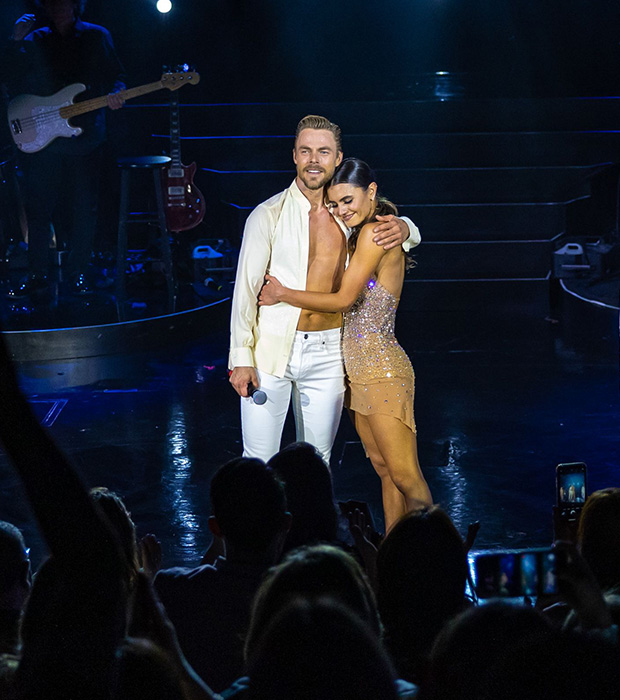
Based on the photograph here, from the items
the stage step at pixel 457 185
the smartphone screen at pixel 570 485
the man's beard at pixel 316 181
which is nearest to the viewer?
the smartphone screen at pixel 570 485

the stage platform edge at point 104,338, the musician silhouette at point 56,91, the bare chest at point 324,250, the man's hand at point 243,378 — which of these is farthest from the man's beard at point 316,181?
the musician silhouette at point 56,91

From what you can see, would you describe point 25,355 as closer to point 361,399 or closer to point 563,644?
point 361,399

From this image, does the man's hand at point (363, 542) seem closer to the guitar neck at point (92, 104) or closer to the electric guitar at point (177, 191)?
the guitar neck at point (92, 104)

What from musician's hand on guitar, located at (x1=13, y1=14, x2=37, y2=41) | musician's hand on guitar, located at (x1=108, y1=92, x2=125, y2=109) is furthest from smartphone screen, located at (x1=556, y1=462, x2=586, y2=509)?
musician's hand on guitar, located at (x1=13, y1=14, x2=37, y2=41)

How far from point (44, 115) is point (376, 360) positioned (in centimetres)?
524

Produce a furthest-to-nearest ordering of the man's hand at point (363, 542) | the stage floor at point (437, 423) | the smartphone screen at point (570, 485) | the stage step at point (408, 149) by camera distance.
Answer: the stage step at point (408, 149) → the stage floor at point (437, 423) → the smartphone screen at point (570, 485) → the man's hand at point (363, 542)

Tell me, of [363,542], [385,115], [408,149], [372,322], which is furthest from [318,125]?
[385,115]

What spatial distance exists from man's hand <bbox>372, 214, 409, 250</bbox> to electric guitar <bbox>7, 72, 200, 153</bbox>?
15.4ft

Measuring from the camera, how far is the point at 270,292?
10.9 ft

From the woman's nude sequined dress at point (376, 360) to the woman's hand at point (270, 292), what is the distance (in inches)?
10.7

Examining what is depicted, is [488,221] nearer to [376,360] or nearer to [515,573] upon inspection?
[376,360]

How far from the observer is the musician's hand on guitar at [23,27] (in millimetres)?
7906

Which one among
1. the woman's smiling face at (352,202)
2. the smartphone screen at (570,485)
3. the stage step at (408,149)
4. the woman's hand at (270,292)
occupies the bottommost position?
the smartphone screen at (570,485)

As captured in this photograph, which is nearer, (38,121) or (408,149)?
(38,121)
